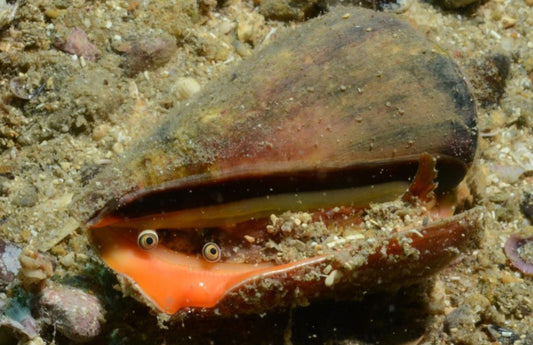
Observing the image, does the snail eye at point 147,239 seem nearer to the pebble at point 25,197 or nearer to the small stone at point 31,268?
the small stone at point 31,268

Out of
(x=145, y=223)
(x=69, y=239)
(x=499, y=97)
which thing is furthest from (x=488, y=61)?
Result: (x=69, y=239)

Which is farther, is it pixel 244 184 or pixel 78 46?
pixel 78 46

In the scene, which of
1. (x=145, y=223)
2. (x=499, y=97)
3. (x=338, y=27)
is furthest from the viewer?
(x=499, y=97)

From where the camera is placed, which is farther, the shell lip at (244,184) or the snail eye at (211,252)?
the snail eye at (211,252)

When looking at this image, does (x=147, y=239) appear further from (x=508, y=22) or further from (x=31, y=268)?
(x=508, y=22)

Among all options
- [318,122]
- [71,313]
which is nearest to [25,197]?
[71,313]

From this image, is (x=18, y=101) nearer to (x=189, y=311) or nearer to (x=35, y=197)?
(x=35, y=197)

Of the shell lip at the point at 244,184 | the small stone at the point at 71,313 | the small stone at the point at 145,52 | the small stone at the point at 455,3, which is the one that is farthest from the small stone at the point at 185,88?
the small stone at the point at 455,3
